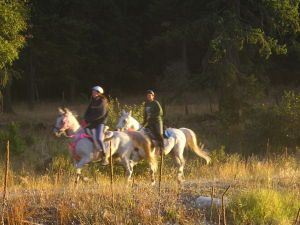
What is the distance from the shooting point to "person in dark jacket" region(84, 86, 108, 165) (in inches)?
585

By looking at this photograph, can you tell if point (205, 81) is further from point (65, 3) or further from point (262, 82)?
point (65, 3)

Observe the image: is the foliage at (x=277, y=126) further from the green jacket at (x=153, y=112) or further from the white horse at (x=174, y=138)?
the green jacket at (x=153, y=112)

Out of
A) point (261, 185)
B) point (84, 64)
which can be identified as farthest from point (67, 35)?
point (261, 185)

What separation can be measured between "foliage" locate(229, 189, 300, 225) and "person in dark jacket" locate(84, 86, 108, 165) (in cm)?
474

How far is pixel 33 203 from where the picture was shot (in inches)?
428

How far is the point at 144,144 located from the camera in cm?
1602

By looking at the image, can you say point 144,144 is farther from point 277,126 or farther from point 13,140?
point 277,126

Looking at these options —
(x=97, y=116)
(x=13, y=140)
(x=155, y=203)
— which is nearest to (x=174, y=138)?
(x=97, y=116)

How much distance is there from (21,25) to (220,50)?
30.6ft

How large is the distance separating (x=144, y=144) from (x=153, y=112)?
2.93 feet

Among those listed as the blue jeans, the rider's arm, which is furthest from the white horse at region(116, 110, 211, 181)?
the blue jeans

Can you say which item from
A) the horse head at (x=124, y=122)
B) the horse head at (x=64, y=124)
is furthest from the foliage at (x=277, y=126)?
the horse head at (x=64, y=124)

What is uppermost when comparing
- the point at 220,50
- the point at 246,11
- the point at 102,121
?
the point at 246,11

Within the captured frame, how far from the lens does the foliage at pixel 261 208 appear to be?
1062cm
